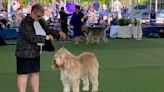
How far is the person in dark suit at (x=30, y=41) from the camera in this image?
6.78m

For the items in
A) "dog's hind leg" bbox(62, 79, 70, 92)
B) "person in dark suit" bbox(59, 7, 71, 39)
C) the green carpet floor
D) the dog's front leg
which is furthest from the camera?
"person in dark suit" bbox(59, 7, 71, 39)

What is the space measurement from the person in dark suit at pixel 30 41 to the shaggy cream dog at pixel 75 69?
1.13 feet

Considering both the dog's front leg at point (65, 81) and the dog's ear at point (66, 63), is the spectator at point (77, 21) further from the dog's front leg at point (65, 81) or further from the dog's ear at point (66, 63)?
the dog's ear at point (66, 63)

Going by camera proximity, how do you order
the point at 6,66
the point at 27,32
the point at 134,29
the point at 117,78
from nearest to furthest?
the point at 27,32
the point at 117,78
the point at 6,66
the point at 134,29

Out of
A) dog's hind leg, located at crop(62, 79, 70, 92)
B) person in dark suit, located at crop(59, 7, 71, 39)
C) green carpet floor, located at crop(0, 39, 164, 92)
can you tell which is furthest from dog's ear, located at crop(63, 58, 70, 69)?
person in dark suit, located at crop(59, 7, 71, 39)

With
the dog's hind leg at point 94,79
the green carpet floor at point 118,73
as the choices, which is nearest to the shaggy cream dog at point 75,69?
the dog's hind leg at point 94,79

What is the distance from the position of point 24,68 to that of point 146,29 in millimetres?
19801

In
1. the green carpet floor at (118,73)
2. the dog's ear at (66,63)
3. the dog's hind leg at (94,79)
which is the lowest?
the green carpet floor at (118,73)

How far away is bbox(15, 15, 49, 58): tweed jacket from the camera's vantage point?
6781mm

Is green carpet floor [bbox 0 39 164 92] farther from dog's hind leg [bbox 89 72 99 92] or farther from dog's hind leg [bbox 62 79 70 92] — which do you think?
dog's hind leg [bbox 62 79 70 92]

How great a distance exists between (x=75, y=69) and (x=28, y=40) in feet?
3.59

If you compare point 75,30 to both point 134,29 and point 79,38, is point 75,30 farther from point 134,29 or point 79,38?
point 134,29

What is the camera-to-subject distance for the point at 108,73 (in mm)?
11031

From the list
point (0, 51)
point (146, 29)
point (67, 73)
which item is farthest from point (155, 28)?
point (67, 73)
